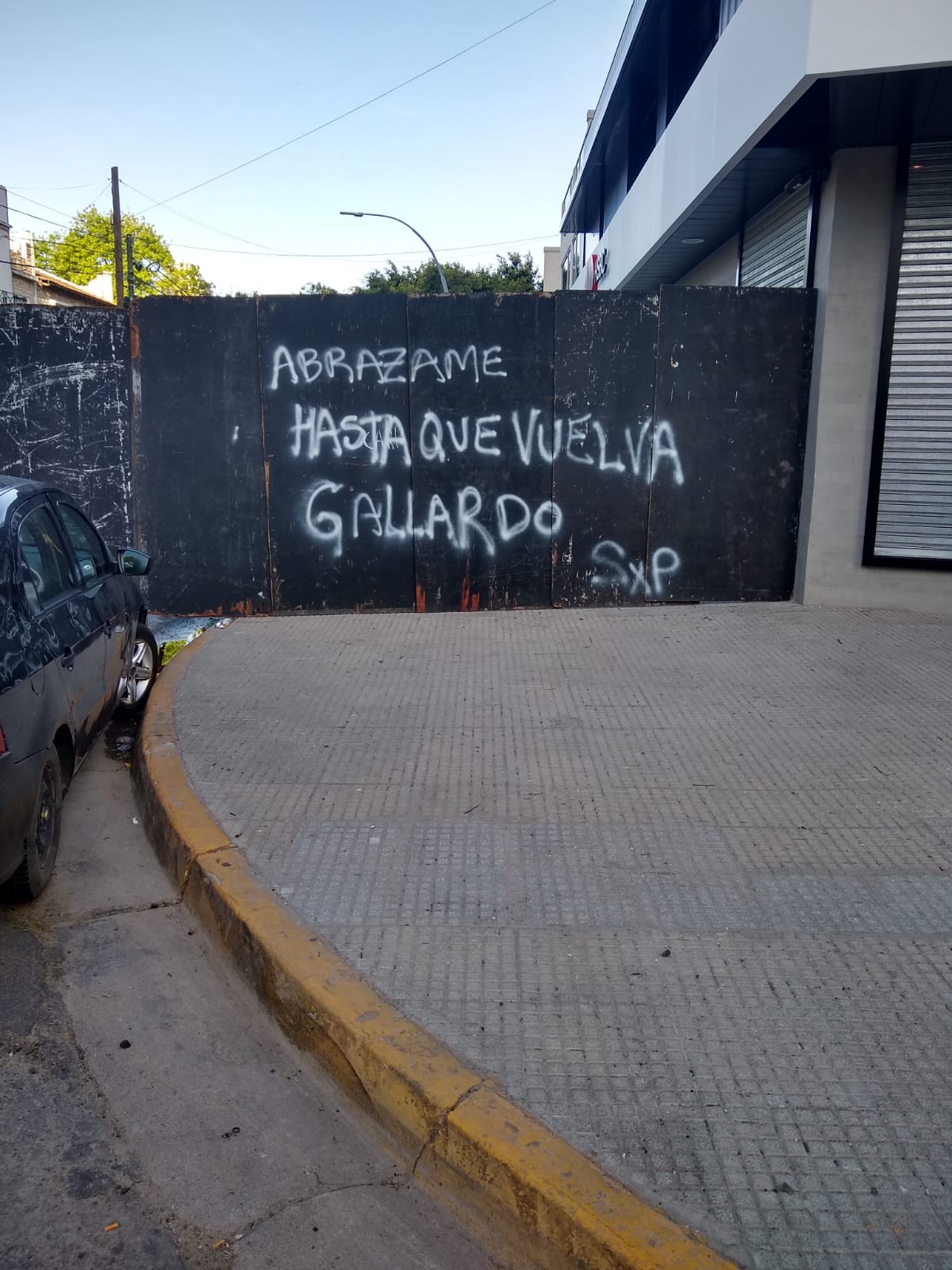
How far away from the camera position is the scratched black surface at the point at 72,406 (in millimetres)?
8195

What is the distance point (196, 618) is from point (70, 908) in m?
4.81

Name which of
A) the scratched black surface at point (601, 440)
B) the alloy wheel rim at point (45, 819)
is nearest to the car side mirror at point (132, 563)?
the alloy wheel rim at point (45, 819)

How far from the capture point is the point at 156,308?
8.16m

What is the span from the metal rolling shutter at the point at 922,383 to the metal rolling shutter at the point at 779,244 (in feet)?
3.14

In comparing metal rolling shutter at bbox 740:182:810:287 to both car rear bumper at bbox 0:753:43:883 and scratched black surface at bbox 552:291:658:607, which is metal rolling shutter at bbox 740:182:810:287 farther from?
car rear bumper at bbox 0:753:43:883

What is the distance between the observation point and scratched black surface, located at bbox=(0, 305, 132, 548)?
8.20m

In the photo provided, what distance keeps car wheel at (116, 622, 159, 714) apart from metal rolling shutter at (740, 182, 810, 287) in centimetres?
619

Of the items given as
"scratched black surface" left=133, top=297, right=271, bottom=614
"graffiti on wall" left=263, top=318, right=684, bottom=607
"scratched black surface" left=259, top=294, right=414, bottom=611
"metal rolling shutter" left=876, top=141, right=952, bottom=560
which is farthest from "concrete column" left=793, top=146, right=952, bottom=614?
"scratched black surface" left=133, top=297, right=271, bottom=614

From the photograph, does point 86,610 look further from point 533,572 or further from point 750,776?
point 533,572

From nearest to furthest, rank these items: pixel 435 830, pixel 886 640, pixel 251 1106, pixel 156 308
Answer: pixel 251 1106, pixel 435 830, pixel 886 640, pixel 156 308

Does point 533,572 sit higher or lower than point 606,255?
lower

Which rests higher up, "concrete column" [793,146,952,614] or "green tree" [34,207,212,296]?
"green tree" [34,207,212,296]

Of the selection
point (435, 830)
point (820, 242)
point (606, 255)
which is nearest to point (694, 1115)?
point (435, 830)

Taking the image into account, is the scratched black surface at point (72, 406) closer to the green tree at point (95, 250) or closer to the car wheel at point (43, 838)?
the car wheel at point (43, 838)
